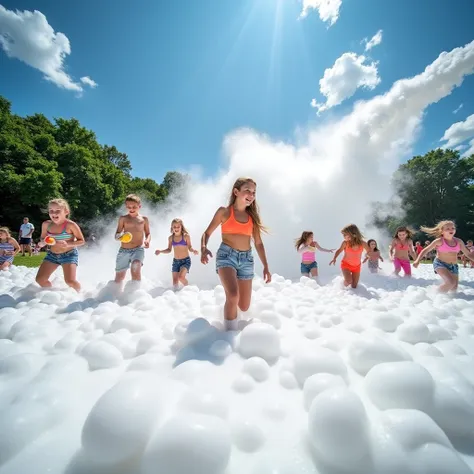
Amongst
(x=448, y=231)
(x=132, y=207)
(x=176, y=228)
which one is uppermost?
(x=132, y=207)

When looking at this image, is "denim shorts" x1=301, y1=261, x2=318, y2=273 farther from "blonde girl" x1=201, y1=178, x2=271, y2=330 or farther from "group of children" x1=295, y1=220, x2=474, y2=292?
"blonde girl" x1=201, y1=178, x2=271, y2=330

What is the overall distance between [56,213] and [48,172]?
54.4ft

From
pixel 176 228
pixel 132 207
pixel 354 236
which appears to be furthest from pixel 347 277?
pixel 132 207

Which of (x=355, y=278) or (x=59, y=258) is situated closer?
(x=59, y=258)

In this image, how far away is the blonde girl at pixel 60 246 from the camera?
3771 mm

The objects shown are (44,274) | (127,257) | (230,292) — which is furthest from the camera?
(127,257)

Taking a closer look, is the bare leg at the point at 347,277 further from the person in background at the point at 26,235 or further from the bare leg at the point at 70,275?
the person in background at the point at 26,235

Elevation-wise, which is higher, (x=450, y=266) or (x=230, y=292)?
(x=450, y=266)

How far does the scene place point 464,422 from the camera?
1.13 meters

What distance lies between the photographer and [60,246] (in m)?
3.79

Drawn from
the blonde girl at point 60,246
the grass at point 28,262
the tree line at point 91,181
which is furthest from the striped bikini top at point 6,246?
the tree line at point 91,181

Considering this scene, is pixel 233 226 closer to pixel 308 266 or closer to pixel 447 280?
pixel 308 266

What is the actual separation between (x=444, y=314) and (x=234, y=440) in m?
2.74

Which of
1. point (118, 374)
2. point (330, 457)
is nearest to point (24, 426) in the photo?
point (118, 374)
